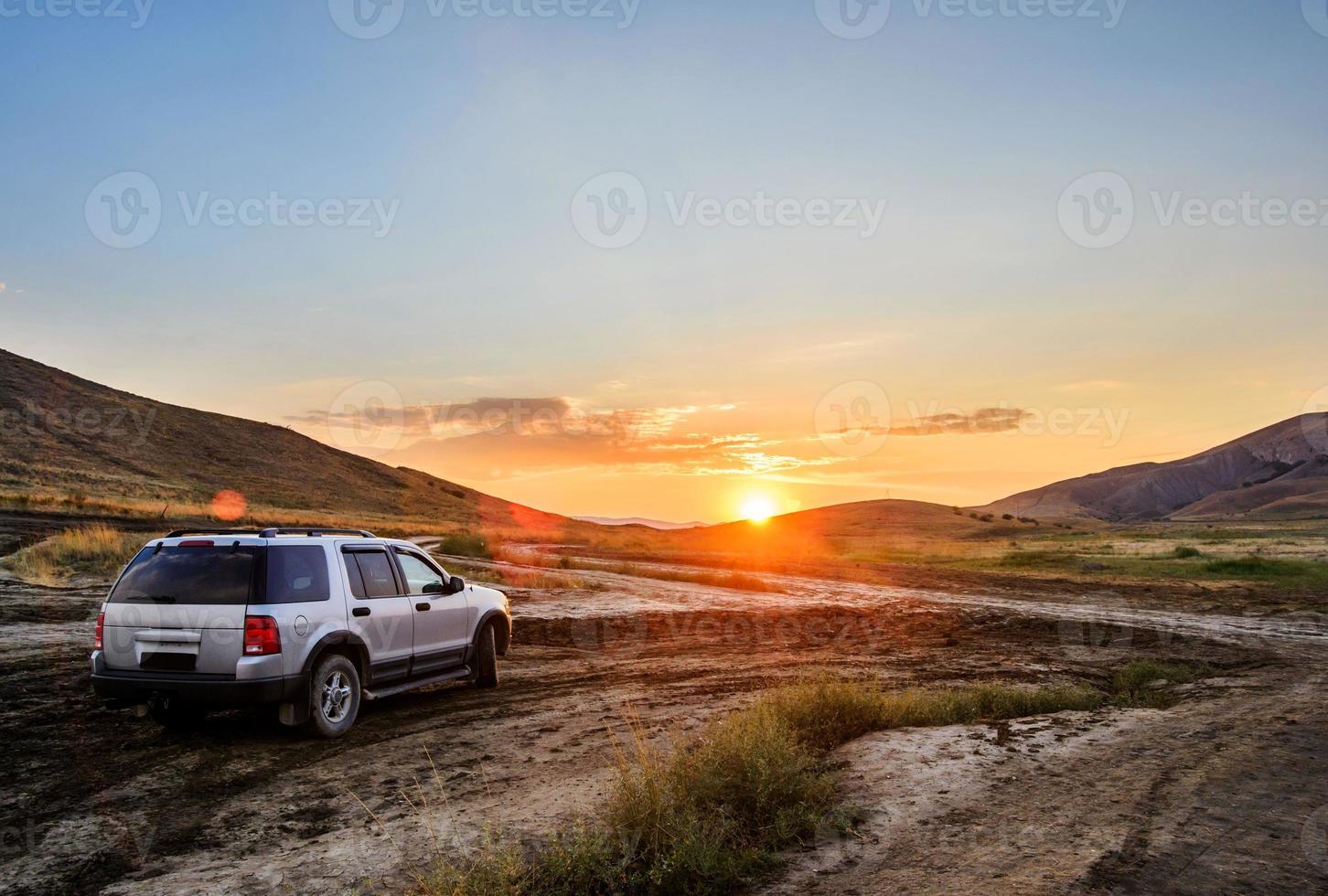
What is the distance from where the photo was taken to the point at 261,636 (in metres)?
7.77

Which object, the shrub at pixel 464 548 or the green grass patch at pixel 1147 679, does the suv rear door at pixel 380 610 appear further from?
the shrub at pixel 464 548

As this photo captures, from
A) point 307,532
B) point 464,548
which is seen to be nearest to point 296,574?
point 307,532

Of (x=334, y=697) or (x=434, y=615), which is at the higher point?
(x=434, y=615)

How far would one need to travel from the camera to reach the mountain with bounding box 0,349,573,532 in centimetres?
6506

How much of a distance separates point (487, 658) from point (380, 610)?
7.59ft

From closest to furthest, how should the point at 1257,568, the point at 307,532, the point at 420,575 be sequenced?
the point at 307,532, the point at 420,575, the point at 1257,568

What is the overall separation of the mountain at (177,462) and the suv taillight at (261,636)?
4416 centimetres

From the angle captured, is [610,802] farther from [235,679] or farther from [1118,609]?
[1118,609]

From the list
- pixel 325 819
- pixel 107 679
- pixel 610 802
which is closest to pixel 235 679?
pixel 107 679

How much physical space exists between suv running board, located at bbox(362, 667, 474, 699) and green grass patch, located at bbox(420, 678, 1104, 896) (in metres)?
2.78

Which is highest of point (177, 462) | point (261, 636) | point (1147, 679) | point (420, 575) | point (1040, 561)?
point (177, 462)

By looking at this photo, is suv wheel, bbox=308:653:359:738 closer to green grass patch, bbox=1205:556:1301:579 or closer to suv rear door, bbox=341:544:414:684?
suv rear door, bbox=341:544:414:684

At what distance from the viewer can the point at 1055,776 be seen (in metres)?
7.21

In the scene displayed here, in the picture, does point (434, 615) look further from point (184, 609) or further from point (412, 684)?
point (184, 609)
